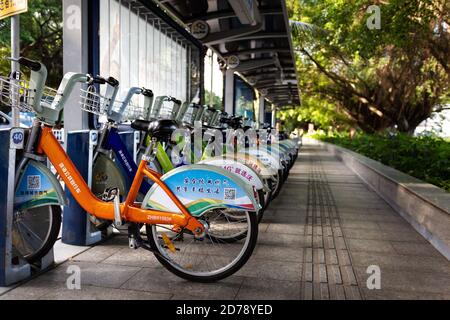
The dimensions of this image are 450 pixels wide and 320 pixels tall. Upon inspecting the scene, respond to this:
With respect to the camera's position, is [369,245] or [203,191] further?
[369,245]

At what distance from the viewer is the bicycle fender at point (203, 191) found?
3012mm

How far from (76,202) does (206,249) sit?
123cm

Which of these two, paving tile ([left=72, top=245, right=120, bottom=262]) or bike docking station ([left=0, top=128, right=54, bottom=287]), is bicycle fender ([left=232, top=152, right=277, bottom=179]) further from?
bike docking station ([left=0, top=128, right=54, bottom=287])

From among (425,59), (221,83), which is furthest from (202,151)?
(425,59)

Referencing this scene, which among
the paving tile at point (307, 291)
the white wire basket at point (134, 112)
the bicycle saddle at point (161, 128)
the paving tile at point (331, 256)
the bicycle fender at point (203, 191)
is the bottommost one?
the paving tile at point (307, 291)

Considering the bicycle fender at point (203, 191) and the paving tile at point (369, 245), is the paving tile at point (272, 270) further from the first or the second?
the paving tile at point (369, 245)

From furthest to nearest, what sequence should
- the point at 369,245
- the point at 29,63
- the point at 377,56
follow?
the point at 377,56 → the point at 369,245 → the point at 29,63

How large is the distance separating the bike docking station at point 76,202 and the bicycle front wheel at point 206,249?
2.62 feet

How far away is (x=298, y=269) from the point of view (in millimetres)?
3502

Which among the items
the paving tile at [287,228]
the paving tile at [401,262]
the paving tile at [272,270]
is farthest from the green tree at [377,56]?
the paving tile at [272,270]

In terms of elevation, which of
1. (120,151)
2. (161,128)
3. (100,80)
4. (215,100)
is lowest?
(120,151)


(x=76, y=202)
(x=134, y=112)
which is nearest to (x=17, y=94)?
(x=76, y=202)

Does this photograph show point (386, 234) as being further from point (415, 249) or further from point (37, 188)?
point (37, 188)

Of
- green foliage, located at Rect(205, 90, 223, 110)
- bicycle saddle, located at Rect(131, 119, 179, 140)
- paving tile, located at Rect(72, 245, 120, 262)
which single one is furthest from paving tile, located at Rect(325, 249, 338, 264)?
green foliage, located at Rect(205, 90, 223, 110)
